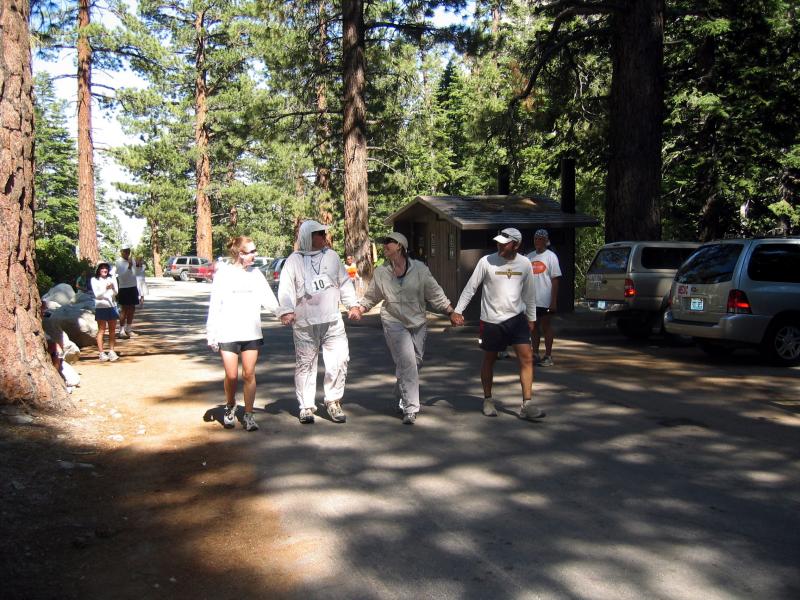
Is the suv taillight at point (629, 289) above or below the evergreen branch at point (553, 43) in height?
below

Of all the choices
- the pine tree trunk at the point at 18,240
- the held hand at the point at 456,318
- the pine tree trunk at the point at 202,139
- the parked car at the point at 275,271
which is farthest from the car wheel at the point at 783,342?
the pine tree trunk at the point at 202,139

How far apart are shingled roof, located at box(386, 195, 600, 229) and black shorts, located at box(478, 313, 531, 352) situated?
39.5ft

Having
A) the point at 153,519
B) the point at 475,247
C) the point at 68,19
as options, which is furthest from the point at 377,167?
the point at 153,519

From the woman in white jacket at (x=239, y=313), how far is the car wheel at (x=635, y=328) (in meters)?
10.1

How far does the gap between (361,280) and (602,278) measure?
405 inches

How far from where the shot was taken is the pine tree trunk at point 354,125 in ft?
82.4

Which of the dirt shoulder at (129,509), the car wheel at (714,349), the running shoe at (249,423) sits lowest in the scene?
the dirt shoulder at (129,509)

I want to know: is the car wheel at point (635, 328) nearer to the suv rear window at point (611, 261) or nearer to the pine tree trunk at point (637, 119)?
the suv rear window at point (611, 261)

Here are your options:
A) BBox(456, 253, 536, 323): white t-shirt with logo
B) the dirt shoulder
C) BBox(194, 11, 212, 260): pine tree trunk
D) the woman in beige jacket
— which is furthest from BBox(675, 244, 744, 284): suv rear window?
BBox(194, 11, 212, 260): pine tree trunk

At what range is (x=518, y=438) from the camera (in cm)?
775

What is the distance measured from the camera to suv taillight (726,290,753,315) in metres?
12.1

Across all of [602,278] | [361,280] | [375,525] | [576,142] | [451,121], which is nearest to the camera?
[375,525]

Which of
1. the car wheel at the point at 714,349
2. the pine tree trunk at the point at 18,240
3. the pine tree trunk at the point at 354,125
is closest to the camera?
the pine tree trunk at the point at 18,240

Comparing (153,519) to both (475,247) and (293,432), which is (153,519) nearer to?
(293,432)
